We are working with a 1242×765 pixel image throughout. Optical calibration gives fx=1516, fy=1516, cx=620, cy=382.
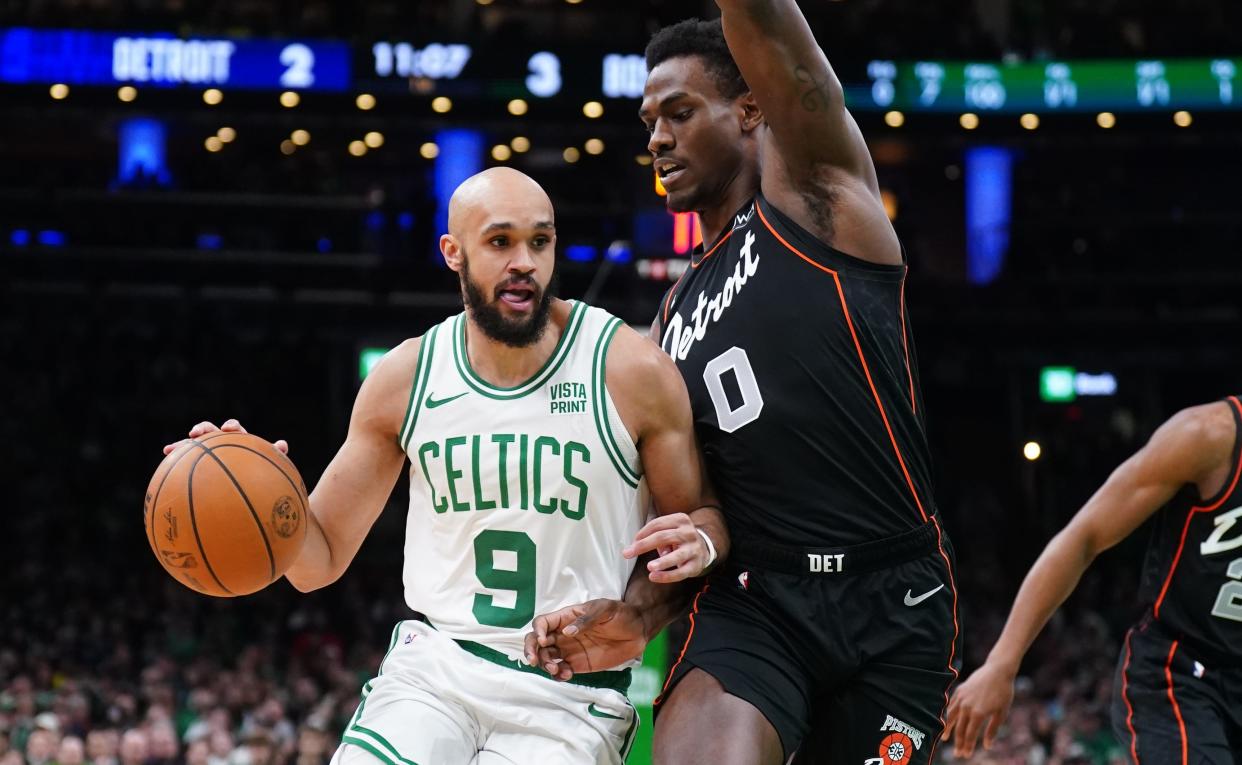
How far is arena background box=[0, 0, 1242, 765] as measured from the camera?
61.1 feet

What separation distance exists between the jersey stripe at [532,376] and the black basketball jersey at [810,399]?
37cm

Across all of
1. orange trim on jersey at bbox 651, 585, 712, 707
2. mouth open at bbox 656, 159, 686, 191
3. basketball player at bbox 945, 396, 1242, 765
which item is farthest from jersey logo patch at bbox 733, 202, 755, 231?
basketball player at bbox 945, 396, 1242, 765

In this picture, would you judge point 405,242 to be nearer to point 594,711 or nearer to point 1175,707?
point 1175,707

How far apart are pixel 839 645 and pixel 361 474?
1.46 meters

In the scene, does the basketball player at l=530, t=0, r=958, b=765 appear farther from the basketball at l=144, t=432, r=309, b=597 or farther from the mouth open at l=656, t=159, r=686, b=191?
the basketball at l=144, t=432, r=309, b=597

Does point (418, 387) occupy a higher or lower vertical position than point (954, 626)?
higher

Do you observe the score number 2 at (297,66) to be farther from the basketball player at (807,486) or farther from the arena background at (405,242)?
the basketball player at (807,486)

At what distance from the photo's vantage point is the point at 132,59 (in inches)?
731

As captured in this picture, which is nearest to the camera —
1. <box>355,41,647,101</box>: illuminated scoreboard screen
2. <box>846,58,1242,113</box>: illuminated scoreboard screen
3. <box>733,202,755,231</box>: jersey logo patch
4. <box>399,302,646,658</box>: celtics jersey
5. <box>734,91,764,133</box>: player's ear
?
<box>399,302,646,658</box>: celtics jersey

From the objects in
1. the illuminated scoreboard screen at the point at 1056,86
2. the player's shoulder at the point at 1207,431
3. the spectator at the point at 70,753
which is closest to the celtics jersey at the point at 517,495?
the player's shoulder at the point at 1207,431

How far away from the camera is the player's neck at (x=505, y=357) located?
13.9 feet

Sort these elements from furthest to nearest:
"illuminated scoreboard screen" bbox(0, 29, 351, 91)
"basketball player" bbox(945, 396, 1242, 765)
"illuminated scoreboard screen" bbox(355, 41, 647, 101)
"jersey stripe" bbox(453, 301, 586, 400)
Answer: "illuminated scoreboard screen" bbox(355, 41, 647, 101)
"illuminated scoreboard screen" bbox(0, 29, 351, 91)
"basketball player" bbox(945, 396, 1242, 765)
"jersey stripe" bbox(453, 301, 586, 400)

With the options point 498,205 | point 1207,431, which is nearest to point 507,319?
point 498,205

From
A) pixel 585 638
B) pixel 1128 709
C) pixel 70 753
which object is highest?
pixel 585 638
